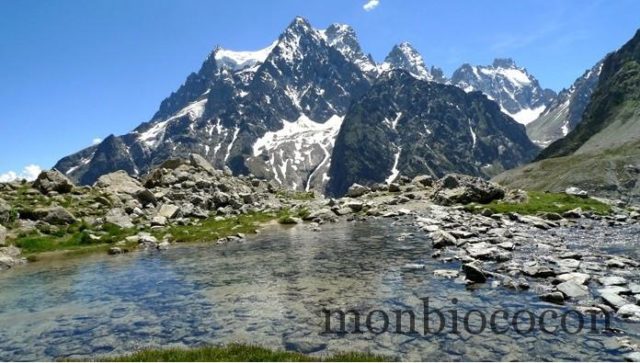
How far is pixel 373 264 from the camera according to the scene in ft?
103

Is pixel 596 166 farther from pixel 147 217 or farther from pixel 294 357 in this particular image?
pixel 294 357

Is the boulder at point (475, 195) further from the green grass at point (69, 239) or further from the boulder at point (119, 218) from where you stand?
the green grass at point (69, 239)

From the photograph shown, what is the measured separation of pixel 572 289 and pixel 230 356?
14.7 m

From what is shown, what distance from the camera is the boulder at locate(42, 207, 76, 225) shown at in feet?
185

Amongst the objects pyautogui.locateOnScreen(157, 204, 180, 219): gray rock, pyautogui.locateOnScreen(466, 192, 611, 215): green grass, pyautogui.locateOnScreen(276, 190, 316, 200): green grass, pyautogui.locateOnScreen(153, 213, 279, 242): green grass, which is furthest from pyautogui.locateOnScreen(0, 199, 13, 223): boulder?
pyautogui.locateOnScreen(276, 190, 316, 200): green grass

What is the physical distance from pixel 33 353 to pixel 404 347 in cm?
1383

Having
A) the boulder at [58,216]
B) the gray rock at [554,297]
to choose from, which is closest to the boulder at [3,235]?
the boulder at [58,216]

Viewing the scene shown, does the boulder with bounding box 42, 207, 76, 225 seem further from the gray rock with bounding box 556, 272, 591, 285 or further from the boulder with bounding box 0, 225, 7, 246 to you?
the gray rock with bounding box 556, 272, 591, 285

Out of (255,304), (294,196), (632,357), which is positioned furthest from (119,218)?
(294,196)

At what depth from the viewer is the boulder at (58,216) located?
5641 cm

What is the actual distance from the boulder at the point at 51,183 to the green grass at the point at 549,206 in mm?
59142

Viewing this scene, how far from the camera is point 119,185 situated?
8050 cm

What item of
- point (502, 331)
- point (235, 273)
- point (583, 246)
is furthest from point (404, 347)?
point (583, 246)

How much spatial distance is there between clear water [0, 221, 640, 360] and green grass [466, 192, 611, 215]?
26577 millimetres
